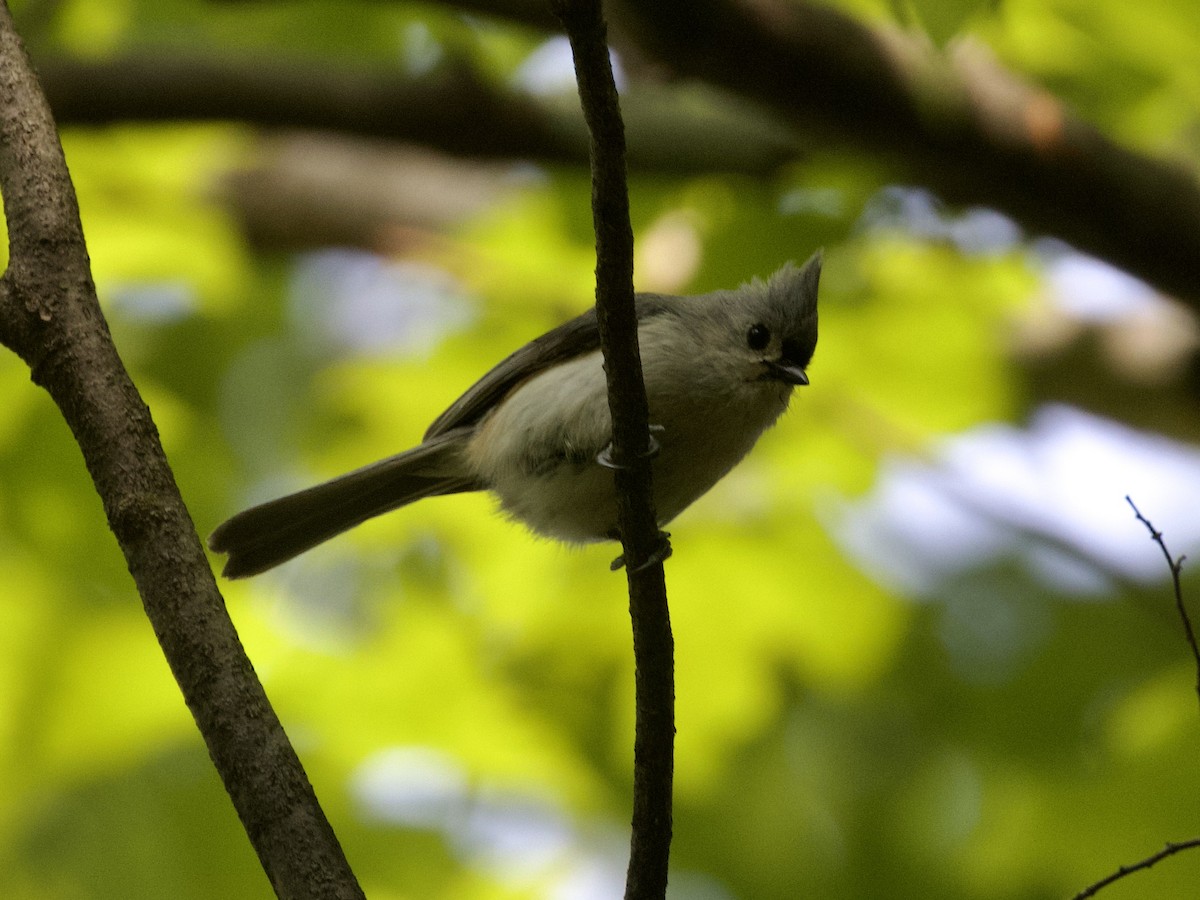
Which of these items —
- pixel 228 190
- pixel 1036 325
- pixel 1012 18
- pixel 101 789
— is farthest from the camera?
pixel 228 190

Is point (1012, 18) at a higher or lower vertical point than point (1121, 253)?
higher

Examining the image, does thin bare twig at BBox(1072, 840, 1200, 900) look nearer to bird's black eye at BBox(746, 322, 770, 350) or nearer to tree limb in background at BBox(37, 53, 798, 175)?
bird's black eye at BBox(746, 322, 770, 350)

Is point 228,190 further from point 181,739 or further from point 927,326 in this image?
point 927,326

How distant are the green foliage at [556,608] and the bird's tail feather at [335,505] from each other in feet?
0.70

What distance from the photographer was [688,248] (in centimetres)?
446

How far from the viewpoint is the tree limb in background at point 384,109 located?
4477mm

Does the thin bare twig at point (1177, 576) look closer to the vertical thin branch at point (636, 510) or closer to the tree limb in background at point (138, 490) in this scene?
the vertical thin branch at point (636, 510)

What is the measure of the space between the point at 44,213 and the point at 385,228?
3.96 metres

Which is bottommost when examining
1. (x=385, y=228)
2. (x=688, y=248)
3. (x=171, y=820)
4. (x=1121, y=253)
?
(x=171, y=820)

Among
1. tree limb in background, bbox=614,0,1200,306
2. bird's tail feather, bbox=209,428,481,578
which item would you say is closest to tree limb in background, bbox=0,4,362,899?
bird's tail feather, bbox=209,428,481,578

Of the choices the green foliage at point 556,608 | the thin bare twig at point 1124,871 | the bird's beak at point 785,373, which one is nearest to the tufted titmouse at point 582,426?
the bird's beak at point 785,373

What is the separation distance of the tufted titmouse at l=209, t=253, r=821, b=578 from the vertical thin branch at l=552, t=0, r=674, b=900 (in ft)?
2.04

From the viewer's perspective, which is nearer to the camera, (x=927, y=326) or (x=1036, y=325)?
(x=927, y=326)

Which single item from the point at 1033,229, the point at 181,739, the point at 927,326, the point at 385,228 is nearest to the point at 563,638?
the point at 181,739
